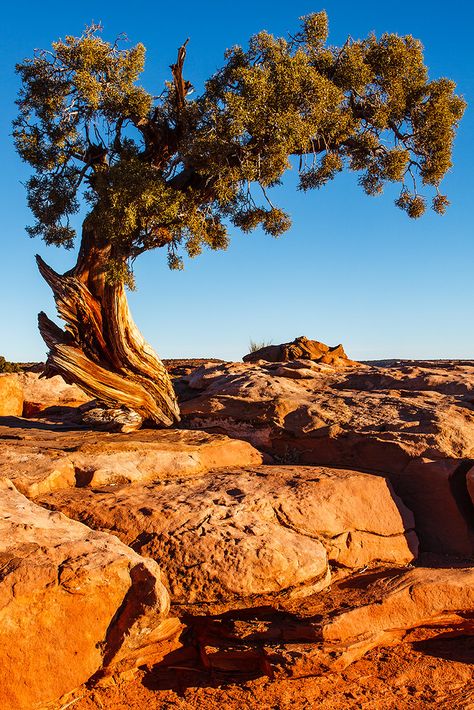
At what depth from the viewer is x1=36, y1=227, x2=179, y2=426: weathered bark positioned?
1340 centimetres

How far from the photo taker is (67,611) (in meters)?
6.57

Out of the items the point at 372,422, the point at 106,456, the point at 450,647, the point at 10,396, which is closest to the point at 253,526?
the point at 450,647

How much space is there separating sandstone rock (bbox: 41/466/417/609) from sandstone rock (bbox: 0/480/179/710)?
0.85m

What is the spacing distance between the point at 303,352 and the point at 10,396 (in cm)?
865

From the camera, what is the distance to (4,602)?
20.6 feet

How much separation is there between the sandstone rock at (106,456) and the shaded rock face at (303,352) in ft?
24.2

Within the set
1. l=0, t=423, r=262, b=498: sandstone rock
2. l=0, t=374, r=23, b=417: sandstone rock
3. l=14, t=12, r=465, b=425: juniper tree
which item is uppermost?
l=14, t=12, r=465, b=425: juniper tree

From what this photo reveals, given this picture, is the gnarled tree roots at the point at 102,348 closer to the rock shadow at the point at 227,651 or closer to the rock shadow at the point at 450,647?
the rock shadow at the point at 227,651

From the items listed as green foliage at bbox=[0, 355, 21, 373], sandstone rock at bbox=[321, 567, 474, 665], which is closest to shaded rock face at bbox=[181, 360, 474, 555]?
sandstone rock at bbox=[321, 567, 474, 665]

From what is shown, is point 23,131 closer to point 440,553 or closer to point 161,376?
point 161,376

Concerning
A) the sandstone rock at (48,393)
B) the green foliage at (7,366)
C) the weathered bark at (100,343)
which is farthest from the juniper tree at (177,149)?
the green foliage at (7,366)

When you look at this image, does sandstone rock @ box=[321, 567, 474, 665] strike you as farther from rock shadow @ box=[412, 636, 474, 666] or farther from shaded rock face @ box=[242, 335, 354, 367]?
shaded rock face @ box=[242, 335, 354, 367]

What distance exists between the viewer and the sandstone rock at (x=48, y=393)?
1766cm

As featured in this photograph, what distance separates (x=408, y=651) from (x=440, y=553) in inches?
110
